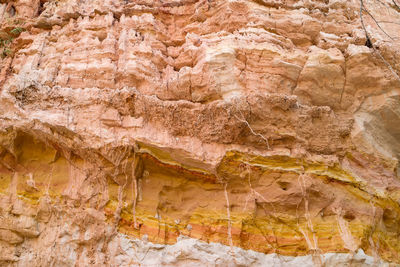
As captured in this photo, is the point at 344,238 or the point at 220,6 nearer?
the point at 344,238

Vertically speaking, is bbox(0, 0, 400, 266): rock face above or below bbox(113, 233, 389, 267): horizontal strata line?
above

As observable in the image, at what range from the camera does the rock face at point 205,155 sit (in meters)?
5.06

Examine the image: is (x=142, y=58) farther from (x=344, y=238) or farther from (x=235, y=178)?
(x=344, y=238)

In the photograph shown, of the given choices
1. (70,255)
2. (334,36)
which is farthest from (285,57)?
(70,255)

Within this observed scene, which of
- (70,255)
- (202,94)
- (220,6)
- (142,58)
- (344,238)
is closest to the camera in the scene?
(70,255)

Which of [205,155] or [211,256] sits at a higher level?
[205,155]

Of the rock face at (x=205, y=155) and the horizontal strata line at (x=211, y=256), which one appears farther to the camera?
the rock face at (x=205, y=155)

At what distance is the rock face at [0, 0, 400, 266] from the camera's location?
16.6 ft

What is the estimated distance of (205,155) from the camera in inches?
210

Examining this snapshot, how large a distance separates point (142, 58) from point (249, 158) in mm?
2734

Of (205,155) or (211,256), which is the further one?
(205,155)

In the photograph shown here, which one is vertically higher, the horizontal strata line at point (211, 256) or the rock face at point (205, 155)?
the rock face at point (205, 155)

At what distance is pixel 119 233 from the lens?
507cm

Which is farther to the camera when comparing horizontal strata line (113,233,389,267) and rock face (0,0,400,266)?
rock face (0,0,400,266)
